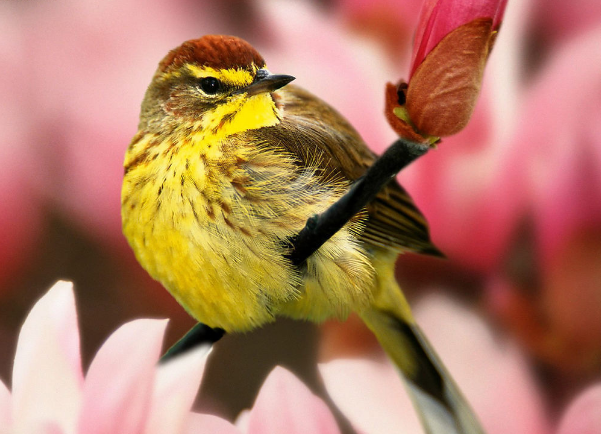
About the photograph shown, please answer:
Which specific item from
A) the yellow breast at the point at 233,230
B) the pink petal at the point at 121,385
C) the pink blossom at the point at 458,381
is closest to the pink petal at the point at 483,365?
the pink blossom at the point at 458,381

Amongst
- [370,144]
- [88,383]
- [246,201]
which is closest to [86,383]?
[88,383]

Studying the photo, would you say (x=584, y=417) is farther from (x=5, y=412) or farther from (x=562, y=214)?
(x=5, y=412)

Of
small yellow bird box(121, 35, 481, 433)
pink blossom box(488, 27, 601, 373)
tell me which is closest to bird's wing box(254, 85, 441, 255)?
small yellow bird box(121, 35, 481, 433)

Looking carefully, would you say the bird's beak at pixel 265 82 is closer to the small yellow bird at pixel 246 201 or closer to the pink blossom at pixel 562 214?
the small yellow bird at pixel 246 201

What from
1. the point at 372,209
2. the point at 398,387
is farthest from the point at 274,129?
the point at 398,387

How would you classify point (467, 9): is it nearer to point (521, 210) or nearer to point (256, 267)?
point (256, 267)

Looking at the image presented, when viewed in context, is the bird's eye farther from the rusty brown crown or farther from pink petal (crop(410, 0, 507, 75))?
pink petal (crop(410, 0, 507, 75))
